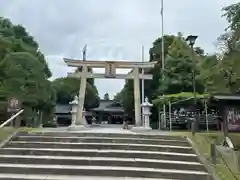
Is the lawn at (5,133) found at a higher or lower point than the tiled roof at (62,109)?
lower

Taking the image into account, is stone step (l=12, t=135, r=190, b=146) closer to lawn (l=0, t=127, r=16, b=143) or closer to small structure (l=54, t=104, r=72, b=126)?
lawn (l=0, t=127, r=16, b=143)

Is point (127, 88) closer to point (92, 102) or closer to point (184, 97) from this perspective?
point (92, 102)

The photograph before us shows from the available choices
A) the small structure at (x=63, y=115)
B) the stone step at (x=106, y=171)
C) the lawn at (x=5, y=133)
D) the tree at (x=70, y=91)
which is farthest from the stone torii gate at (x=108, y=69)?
the small structure at (x=63, y=115)

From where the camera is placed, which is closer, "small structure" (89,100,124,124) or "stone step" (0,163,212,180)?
"stone step" (0,163,212,180)

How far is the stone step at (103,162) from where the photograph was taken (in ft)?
25.1

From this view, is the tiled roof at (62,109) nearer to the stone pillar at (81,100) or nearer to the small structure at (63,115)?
the small structure at (63,115)

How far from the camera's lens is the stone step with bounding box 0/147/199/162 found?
27.2ft

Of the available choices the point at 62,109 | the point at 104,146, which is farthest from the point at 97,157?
the point at 62,109

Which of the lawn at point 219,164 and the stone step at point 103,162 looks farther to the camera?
the stone step at point 103,162

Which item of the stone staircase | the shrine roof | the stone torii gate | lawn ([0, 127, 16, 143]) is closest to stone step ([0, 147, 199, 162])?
the stone staircase

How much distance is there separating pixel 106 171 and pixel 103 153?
1286 mm

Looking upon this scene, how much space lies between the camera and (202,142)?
9.41 metres

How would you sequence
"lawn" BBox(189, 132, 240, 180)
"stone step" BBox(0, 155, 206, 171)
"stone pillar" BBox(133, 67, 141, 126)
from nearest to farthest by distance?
"lawn" BBox(189, 132, 240, 180) → "stone step" BBox(0, 155, 206, 171) → "stone pillar" BBox(133, 67, 141, 126)

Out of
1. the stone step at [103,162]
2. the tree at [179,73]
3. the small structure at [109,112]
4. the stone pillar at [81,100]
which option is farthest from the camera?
the small structure at [109,112]
